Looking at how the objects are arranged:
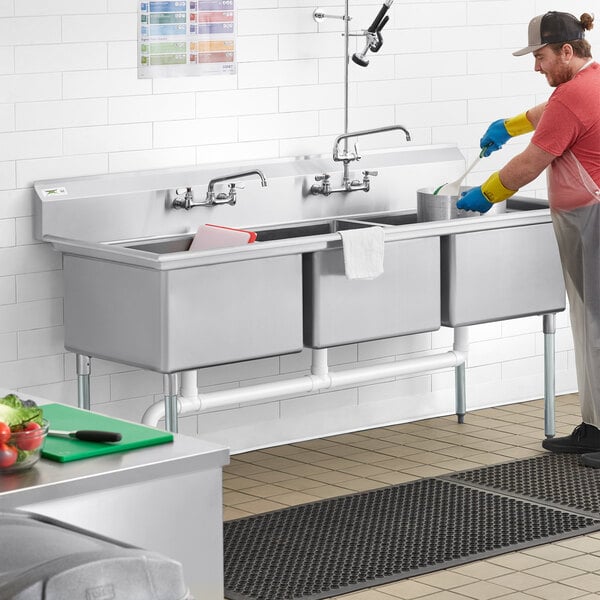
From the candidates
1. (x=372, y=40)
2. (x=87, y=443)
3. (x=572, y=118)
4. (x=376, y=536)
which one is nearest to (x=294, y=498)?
(x=376, y=536)

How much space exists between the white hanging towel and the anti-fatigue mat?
2.83ft

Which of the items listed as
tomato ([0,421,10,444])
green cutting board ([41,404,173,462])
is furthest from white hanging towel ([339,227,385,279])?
tomato ([0,421,10,444])

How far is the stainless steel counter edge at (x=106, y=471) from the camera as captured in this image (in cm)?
240

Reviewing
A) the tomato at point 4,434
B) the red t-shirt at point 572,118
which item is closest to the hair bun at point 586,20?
the red t-shirt at point 572,118

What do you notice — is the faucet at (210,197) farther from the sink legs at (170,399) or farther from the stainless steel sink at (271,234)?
the sink legs at (170,399)

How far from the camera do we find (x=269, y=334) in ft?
16.8

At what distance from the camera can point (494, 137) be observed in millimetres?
6059

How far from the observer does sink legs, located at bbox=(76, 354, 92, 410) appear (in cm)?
534

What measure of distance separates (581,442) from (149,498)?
3.63 m

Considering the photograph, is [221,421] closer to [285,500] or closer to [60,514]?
[285,500]

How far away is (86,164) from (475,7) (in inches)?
85.2

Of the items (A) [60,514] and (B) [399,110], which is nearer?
(A) [60,514]

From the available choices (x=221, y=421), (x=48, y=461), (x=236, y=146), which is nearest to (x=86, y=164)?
(x=236, y=146)

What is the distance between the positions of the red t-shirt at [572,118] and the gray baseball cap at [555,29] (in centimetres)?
17
